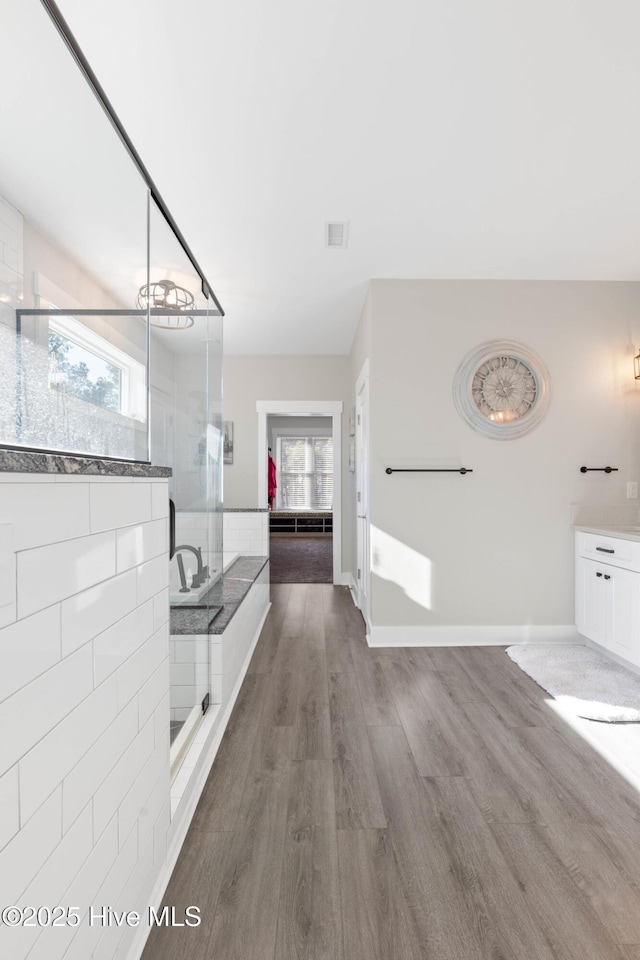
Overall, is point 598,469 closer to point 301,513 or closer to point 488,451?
point 488,451

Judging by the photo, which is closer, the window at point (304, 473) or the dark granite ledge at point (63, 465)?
the dark granite ledge at point (63, 465)

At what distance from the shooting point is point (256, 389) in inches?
224

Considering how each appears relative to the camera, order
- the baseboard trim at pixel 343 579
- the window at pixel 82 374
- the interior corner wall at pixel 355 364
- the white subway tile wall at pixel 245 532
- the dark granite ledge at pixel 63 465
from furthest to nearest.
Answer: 1. the baseboard trim at pixel 343 579
2. the white subway tile wall at pixel 245 532
3. the interior corner wall at pixel 355 364
4. the window at pixel 82 374
5. the dark granite ledge at pixel 63 465

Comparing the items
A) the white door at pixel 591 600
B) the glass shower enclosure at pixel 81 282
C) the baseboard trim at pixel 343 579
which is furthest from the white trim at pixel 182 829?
the baseboard trim at pixel 343 579

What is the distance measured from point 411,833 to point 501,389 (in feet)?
9.19

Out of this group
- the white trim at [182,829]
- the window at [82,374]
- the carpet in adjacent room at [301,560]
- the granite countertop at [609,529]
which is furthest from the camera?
the carpet in adjacent room at [301,560]

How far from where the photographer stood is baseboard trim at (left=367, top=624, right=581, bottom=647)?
3.46 metres

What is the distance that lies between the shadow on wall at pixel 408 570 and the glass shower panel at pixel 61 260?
2.50 m

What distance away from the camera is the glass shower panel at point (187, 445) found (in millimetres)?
1570

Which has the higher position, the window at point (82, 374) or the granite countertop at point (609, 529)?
the window at point (82, 374)

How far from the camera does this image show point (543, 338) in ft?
11.5

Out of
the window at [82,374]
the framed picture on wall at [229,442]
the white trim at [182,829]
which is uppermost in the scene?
the framed picture on wall at [229,442]

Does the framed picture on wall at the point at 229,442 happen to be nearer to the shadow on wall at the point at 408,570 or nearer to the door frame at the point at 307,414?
the door frame at the point at 307,414

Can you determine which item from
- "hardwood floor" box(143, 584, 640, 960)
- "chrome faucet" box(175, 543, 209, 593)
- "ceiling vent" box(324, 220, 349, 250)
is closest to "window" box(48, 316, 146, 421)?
"chrome faucet" box(175, 543, 209, 593)
